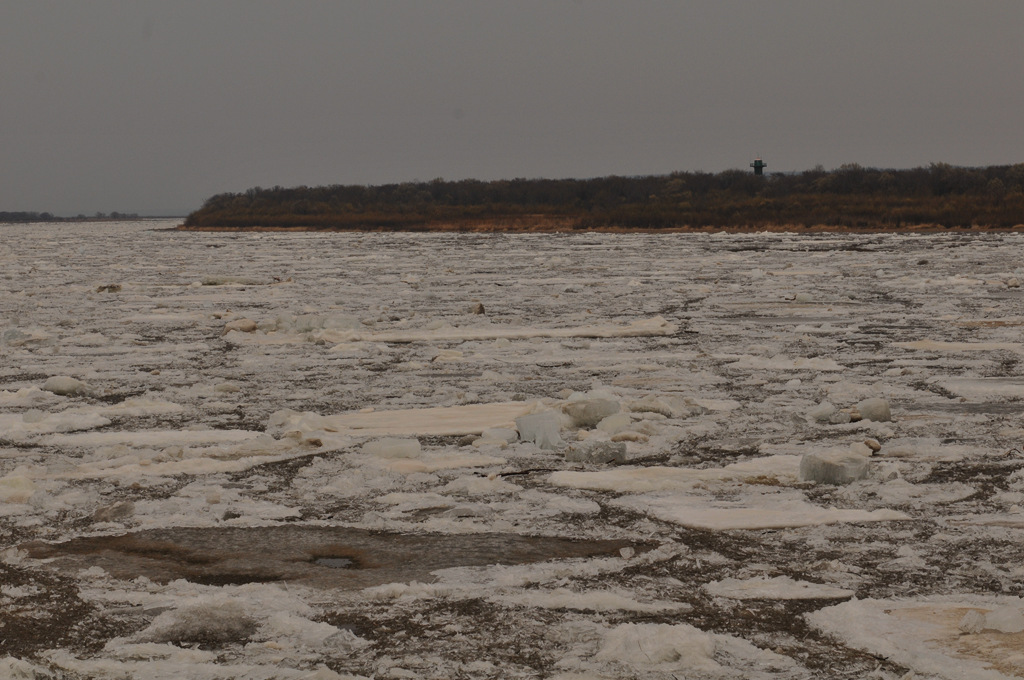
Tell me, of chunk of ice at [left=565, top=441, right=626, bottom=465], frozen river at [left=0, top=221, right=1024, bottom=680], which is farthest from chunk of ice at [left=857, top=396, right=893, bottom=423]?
chunk of ice at [left=565, top=441, right=626, bottom=465]

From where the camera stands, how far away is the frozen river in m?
2.26

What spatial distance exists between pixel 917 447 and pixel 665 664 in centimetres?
228

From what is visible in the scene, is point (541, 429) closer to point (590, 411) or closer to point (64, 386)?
point (590, 411)

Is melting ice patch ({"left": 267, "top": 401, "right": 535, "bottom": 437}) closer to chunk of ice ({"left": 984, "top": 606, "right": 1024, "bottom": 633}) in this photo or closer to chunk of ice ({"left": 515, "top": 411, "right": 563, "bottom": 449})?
chunk of ice ({"left": 515, "top": 411, "right": 563, "bottom": 449})

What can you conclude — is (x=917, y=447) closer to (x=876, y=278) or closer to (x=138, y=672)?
(x=138, y=672)

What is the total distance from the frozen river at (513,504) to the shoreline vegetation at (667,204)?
30845 millimetres

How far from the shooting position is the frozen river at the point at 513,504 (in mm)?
2260

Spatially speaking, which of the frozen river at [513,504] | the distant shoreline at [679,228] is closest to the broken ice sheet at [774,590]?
the frozen river at [513,504]

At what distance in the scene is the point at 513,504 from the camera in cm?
338

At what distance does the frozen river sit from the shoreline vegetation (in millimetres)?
30845

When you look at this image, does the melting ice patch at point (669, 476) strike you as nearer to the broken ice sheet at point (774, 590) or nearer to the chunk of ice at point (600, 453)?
the chunk of ice at point (600, 453)

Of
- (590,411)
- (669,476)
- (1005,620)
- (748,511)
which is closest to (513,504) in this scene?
(669,476)

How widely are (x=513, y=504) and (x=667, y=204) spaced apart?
49675 mm

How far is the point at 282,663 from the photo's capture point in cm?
217
